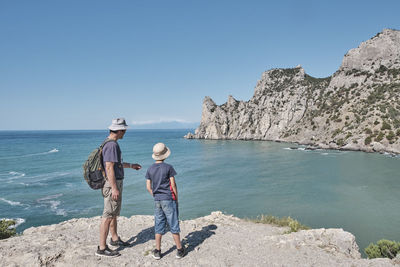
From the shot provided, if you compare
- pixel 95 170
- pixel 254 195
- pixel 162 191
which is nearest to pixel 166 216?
pixel 162 191

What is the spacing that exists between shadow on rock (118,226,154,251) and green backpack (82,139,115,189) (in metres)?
1.95

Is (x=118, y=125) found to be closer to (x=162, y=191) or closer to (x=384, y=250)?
(x=162, y=191)

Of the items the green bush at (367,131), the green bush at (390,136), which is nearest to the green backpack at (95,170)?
the green bush at (390,136)

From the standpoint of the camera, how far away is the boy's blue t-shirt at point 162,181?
5441 mm

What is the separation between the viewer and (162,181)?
5434 millimetres

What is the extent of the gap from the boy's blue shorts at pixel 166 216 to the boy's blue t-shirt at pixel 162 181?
0.45ft

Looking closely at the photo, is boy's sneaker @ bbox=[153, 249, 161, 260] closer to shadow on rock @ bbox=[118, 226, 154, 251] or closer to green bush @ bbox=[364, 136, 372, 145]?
shadow on rock @ bbox=[118, 226, 154, 251]

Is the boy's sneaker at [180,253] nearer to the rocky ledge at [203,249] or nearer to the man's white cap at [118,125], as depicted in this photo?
the rocky ledge at [203,249]

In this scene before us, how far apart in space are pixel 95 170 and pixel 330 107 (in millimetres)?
88092

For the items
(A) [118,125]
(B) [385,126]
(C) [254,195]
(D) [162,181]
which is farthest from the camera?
(B) [385,126]

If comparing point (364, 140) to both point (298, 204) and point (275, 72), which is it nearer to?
point (298, 204)

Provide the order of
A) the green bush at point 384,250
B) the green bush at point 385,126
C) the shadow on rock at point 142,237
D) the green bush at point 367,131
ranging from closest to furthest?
1. the shadow on rock at point 142,237
2. the green bush at point 384,250
3. the green bush at point 385,126
4. the green bush at point 367,131

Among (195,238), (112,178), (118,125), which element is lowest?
(195,238)

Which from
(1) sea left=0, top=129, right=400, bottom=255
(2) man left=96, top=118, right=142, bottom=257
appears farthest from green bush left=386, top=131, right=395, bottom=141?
(2) man left=96, top=118, right=142, bottom=257
